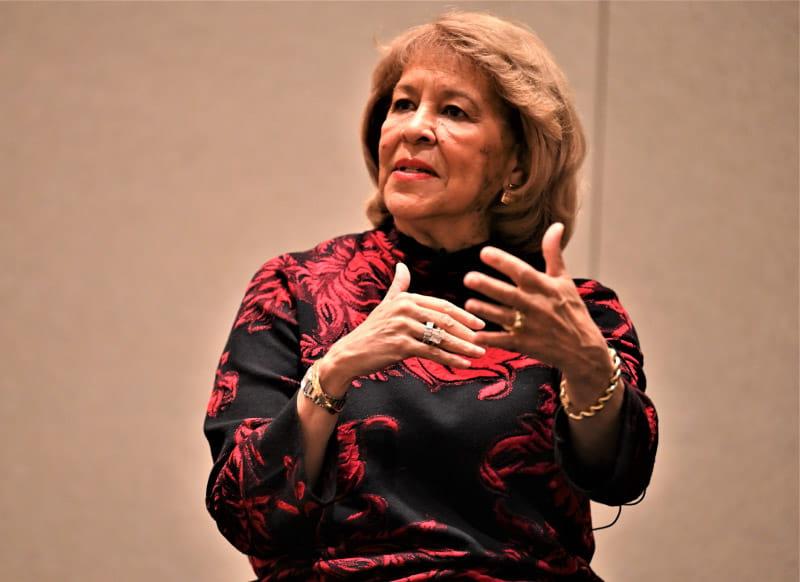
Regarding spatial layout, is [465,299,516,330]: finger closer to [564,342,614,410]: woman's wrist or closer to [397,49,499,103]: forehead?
[564,342,614,410]: woman's wrist

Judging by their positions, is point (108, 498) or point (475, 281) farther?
point (108, 498)

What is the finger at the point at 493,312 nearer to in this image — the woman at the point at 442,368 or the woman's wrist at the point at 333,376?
the woman at the point at 442,368

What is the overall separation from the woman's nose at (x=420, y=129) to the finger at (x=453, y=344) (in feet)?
1.47

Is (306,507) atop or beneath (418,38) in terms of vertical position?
beneath

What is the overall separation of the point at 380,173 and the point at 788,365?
4.73ft

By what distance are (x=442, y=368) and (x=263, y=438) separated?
339 mm

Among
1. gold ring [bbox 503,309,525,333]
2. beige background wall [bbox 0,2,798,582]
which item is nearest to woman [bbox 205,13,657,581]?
gold ring [bbox 503,309,525,333]

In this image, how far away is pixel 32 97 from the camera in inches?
96.6

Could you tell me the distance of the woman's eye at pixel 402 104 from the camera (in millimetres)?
1831

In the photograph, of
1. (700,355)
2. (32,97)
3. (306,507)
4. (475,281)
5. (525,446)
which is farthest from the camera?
(700,355)

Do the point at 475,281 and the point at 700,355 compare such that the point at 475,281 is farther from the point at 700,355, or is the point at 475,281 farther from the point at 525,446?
the point at 700,355

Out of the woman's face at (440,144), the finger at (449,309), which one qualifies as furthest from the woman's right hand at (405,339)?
the woman's face at (440,144)

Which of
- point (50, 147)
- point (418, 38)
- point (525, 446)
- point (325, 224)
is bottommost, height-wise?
point (525, 446)

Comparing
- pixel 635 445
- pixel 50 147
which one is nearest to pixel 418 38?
pixel 635 445
